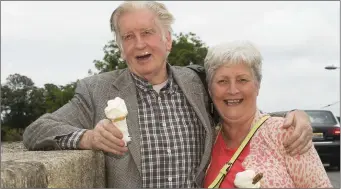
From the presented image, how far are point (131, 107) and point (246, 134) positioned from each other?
0.73 metres

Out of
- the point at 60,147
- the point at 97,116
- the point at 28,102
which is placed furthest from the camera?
the point at 28,102

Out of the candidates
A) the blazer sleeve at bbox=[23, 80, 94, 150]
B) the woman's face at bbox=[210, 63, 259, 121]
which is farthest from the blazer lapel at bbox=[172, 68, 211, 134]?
the blazer sleeve at bbox=[23, 80, 94, 150]

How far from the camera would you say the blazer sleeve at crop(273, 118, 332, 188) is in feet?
10.5

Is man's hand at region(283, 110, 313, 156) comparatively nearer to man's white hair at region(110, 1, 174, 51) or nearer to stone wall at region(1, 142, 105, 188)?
man's white hair at region(110, 1, 174, 51)

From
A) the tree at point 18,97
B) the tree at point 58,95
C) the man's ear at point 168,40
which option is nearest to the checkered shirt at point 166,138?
the man's ear at point 168,40

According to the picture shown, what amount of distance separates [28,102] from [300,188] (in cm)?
6070

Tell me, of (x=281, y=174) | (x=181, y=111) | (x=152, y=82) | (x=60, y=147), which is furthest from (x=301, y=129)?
(x=60, y=147)

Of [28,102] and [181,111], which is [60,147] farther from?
[28,102]

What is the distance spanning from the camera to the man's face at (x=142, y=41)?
11.8 ft

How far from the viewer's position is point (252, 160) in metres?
3.33

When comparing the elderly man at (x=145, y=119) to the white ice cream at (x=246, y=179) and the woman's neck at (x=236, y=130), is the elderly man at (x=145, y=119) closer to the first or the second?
the woman's neck at (x=236, y=130)

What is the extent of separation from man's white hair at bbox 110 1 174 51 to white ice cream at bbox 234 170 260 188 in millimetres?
1096

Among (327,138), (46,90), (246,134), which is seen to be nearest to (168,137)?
(246,134)

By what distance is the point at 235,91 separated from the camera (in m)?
3.54
